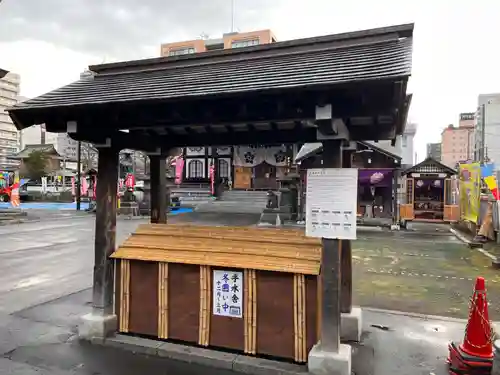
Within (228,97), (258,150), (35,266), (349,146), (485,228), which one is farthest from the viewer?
(258,150)

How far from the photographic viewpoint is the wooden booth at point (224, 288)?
16.2 feet

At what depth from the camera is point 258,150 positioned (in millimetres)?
37469

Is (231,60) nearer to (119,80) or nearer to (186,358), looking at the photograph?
(119,80)

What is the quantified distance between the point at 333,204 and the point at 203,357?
8.64 feet

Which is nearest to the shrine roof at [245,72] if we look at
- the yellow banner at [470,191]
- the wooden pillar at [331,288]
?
the wooden pillar at [331,288]

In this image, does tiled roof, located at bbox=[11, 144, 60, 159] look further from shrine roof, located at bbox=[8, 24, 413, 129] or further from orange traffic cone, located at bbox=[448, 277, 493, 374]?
orange traffic cone, located at bbox=[448, 277, 493, 374]

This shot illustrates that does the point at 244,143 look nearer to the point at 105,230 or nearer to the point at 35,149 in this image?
the point at 105,230

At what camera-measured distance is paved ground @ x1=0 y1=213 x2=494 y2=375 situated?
16.9 feet

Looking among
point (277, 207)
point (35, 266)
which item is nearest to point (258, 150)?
point (277, 207)

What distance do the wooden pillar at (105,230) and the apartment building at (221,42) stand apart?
53.9 m

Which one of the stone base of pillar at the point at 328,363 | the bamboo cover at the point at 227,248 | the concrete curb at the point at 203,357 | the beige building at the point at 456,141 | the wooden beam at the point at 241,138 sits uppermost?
the beige building at the point at 456,141

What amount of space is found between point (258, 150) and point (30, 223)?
814 inches

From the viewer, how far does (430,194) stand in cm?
2420

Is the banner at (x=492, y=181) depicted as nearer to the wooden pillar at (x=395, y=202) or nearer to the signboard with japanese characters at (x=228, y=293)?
the wooden pillar at (x=395, y=202)
